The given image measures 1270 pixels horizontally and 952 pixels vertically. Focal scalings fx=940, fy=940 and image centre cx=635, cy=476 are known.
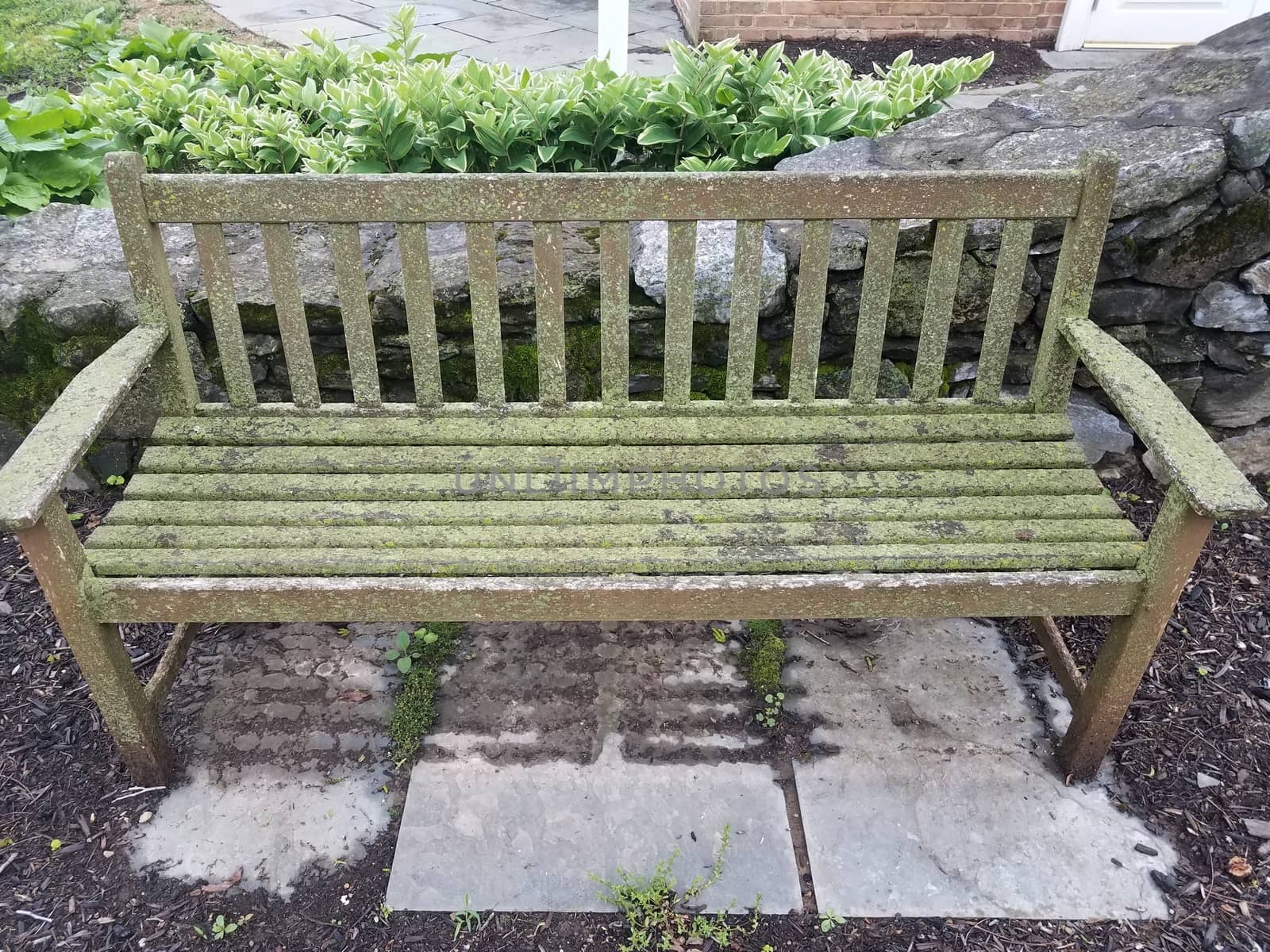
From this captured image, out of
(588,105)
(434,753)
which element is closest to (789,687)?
(434,753)

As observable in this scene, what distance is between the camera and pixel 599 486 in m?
2.28

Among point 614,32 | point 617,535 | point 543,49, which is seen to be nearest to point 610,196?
point 617,535

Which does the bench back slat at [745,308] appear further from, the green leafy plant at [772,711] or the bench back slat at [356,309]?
the bench back slat at [356,309]

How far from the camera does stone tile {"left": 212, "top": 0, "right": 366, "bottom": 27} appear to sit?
690cm

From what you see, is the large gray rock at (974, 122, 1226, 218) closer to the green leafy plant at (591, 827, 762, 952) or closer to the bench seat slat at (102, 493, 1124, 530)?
the bench seat slat at (102, 493, 1124, 530)

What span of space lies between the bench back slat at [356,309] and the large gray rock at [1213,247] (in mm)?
2200

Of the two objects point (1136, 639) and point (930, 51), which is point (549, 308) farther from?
point (930, 51)

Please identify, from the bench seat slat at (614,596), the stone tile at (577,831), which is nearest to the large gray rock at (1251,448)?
the bench seat slat at (614,596)

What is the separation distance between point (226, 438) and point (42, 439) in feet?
1.74

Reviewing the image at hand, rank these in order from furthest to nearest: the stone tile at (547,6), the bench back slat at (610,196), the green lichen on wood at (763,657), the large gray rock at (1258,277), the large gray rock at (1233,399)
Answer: the stone tile at (547,6) → the large gray rock at (1233,399) → the large gray rock at (1258,277) → the green lichen on wood at (763,657) → the bench back slat at (610,196)

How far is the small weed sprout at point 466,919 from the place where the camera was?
78.0 inches

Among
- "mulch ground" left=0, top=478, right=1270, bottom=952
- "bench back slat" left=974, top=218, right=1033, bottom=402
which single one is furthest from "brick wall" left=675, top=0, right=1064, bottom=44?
"mulch ground" left=0, top=478, right=1270, bottom=952

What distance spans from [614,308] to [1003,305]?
0.99m

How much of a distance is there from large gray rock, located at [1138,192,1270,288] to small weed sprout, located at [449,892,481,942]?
2.50 metres
